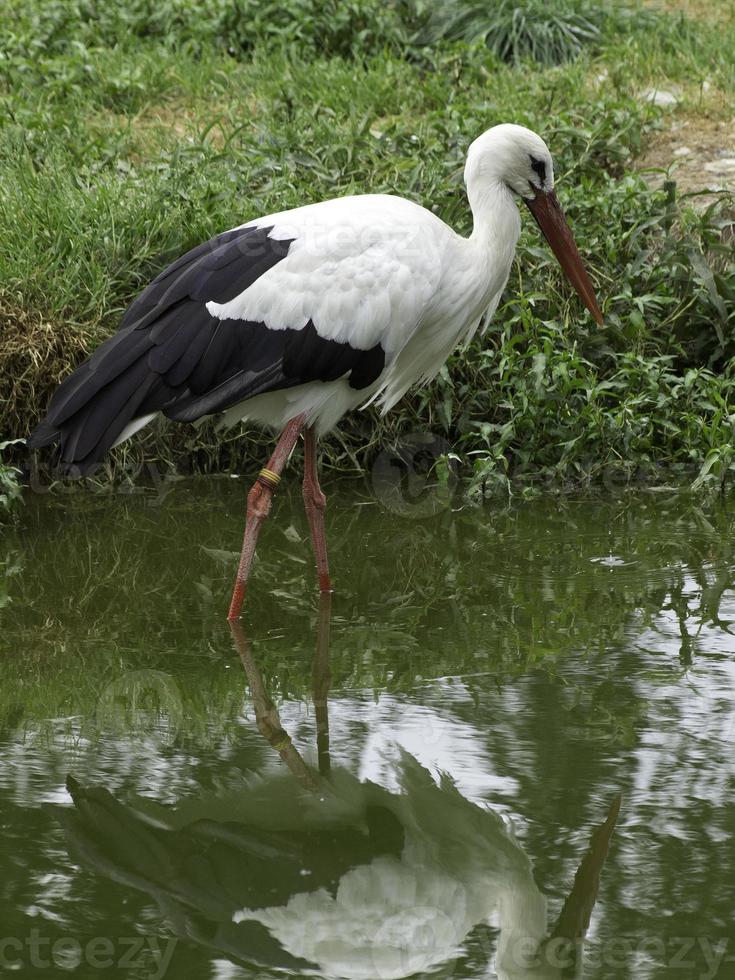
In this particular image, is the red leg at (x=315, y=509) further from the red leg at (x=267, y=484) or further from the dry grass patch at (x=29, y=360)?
the dry grass patch at (x=29, y=360)

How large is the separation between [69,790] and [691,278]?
158 inches

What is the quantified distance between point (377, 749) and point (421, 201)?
3.55m

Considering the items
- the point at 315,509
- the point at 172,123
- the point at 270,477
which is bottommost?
the point at 315,509

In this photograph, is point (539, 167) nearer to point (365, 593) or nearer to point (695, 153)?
point (365, 593)

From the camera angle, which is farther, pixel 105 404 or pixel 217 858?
pixel 105 404

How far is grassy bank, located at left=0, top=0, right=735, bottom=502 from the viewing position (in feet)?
20.3

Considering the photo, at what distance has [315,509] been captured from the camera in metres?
5.25

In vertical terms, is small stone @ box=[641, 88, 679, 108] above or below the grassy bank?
above

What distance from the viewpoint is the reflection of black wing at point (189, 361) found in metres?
4.73

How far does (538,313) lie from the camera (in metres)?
6.57

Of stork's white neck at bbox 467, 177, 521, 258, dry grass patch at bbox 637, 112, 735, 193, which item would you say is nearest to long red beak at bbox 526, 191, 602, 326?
stork's white neck at bbox 467, 177, 521, 258

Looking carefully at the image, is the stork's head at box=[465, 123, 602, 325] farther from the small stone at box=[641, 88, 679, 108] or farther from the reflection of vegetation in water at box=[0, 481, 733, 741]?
the small stone at box=[641, 88, 679, 108]

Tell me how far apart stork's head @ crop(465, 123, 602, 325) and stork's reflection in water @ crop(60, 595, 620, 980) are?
7.42ft

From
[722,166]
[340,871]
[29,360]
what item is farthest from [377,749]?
[722,166]
